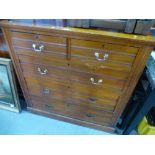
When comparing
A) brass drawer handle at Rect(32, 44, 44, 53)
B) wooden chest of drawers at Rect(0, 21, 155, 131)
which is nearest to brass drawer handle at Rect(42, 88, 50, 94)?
wooden chest of drawers at Rect(0, 21, 155, 131)

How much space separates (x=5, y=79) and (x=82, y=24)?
3.31 ft

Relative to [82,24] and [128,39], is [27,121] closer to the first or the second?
[82,24]

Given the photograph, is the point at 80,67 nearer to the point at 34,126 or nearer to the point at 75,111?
the point at 75,111

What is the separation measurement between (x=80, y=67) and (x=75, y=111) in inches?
22.7

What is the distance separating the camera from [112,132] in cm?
150

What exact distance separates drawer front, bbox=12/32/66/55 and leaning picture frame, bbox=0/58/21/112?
0.30m

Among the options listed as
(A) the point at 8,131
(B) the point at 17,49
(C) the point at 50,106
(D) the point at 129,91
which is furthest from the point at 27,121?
(D) the point at 129,91

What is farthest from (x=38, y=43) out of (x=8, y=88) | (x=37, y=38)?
(x=8, y=88)

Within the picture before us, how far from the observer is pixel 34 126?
5.09 ft

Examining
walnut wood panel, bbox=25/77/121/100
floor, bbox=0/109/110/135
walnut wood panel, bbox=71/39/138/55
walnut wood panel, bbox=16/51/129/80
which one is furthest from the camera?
floor, bbox=0/109/110/135

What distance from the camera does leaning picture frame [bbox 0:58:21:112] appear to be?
4.32ft

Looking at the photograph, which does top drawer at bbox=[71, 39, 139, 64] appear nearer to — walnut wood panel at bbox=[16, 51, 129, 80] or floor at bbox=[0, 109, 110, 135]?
walnut wood panel at bbox=[16, 51, 129, 80]

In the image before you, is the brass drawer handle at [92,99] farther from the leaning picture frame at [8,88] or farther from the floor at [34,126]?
the leaning picture frame at [8,88]

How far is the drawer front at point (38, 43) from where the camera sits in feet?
3.16
